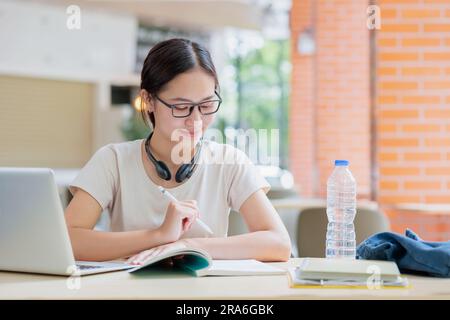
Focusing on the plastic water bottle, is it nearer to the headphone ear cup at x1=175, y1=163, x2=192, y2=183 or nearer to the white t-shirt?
the white t-shirt

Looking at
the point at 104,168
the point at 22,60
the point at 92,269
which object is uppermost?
the point at 22,60

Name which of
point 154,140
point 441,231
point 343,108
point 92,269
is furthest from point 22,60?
point 92,269

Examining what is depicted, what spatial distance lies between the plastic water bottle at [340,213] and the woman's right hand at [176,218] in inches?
17.7

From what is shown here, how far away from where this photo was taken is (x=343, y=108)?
21.2ft

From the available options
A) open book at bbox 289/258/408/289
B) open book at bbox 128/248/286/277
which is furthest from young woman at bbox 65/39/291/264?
open book at bbox 289/258/408/289

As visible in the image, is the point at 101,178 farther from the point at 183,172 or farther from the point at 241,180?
the point at 241,180

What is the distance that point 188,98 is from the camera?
2055 millimetres

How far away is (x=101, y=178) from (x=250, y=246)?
1.63 feet

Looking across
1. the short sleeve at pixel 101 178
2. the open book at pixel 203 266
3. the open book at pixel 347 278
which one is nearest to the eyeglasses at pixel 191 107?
the short sleeve at pixel 101 178

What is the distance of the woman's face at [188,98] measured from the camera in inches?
80.9

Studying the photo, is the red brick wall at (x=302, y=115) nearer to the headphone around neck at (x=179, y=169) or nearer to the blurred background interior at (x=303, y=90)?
the blurred background interior at (x=303, y=90)

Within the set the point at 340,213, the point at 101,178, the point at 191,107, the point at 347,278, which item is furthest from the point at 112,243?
the point at 340,213
